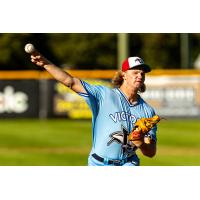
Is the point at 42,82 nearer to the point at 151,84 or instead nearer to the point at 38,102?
the point at 38,102

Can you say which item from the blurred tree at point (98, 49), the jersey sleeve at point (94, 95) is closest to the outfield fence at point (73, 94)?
the blurred tree at point (98, 49)

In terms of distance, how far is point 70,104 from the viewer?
94.6ft

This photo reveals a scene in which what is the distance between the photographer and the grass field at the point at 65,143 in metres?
16.4

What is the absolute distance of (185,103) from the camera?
92.3 feet

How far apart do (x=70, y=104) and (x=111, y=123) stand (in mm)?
21737

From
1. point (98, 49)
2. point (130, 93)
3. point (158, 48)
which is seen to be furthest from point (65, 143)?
point (158, 48)

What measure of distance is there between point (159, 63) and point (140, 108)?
41.9 meters

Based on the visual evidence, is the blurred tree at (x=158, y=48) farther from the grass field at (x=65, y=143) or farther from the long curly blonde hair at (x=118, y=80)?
the long curly blonde hair at (x=118, y=80)

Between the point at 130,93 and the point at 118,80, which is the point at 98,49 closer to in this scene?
the point at 118,80

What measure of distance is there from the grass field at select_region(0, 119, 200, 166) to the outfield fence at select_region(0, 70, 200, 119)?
389 millimetres

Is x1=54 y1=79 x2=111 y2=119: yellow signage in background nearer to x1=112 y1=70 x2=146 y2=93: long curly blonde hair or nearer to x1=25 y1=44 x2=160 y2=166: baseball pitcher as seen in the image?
x1=112 y1=70 x2=146 y2=93: long curly blonde hair
